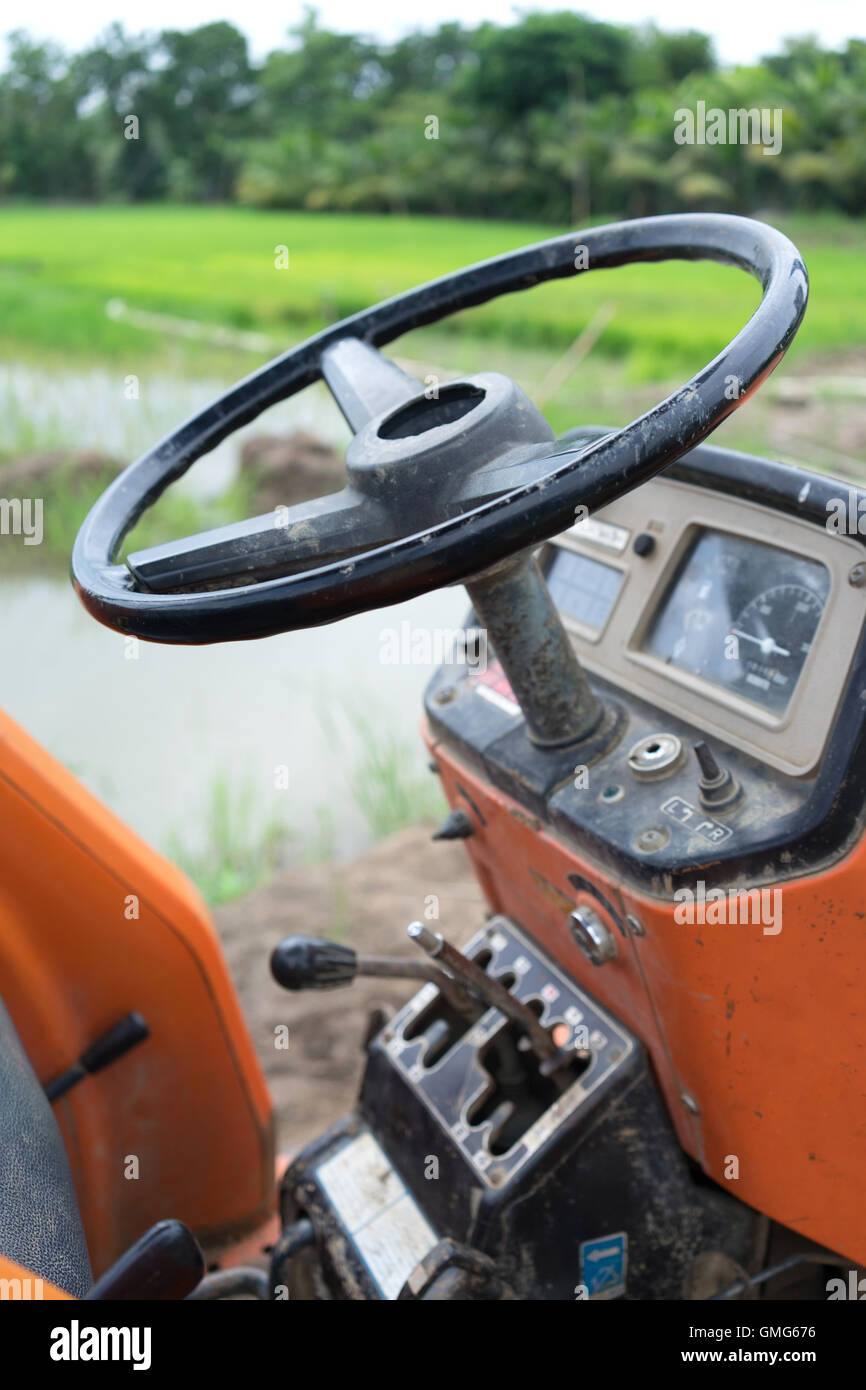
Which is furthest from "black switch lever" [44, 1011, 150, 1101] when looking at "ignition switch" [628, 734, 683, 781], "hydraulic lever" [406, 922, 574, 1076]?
"ignition switch" [628, 734, 683, 781]

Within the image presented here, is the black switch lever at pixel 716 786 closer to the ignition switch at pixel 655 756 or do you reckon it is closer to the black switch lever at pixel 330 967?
the ignition switch at pixel 655 756

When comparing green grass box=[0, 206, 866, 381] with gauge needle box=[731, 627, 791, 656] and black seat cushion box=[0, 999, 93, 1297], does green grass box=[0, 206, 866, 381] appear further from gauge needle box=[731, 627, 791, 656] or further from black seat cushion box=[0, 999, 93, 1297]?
black seat cushion box=[0, 999, 93, 1297]

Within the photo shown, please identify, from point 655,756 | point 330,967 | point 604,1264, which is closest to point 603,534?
point 655,756

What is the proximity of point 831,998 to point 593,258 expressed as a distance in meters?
0.68

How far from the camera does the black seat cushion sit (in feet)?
2.57

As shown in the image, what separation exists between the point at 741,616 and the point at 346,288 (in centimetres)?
1053

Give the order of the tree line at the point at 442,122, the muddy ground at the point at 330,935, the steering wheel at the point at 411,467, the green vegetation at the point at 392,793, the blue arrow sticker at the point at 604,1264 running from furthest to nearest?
the tree line at the point at 442,122 < the green vegetation at the point at 392,793 < the muddy ground at the point at 330,935 < the blue arrow sticker at the point at 604,1264 < the steering wheel at the point at 411,467

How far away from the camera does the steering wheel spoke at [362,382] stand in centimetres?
96

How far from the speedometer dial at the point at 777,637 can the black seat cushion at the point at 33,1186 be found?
708mm

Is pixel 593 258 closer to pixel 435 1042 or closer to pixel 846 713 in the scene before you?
pixel 846 713

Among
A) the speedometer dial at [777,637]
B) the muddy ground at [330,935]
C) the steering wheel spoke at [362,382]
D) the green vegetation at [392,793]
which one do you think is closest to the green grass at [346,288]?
the green vegetation at [392,793]

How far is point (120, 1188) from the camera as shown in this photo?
1.22 meters

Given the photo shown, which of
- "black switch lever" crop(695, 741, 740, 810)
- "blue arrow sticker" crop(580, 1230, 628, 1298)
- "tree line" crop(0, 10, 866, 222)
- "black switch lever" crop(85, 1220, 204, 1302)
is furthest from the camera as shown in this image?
"tree line" crop(0, 10, 866, 222)

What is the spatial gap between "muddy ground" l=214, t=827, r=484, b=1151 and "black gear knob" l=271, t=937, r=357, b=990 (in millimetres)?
734
